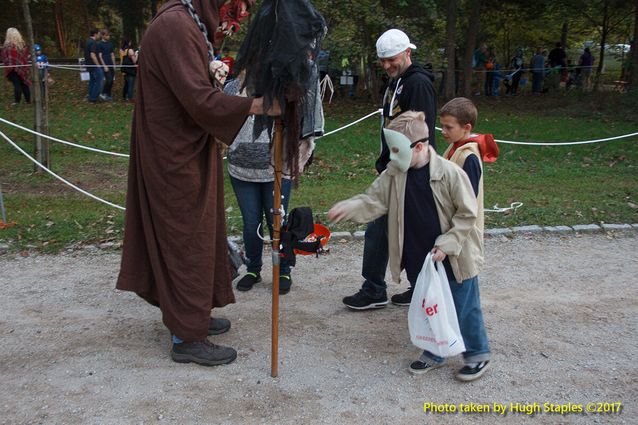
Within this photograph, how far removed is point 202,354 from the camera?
3.93 metres

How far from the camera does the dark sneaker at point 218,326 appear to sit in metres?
4.37

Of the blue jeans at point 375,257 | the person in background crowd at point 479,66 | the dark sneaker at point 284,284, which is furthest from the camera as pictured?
the person in background crowd at point 479,66

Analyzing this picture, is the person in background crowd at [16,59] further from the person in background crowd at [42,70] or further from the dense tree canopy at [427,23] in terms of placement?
the dense tree canopy at [427,23]

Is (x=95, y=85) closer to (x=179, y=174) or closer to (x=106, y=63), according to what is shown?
(x=106, y=63)

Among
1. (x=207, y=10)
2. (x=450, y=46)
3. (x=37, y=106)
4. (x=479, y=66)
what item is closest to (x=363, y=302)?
(x=207, y=10)

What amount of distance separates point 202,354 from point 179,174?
3.72 feet

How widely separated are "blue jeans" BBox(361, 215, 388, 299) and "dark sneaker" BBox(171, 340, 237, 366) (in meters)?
1.26

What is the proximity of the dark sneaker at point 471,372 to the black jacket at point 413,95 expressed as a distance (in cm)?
148

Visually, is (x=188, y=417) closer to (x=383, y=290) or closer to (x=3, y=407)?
(x=3, y=407)

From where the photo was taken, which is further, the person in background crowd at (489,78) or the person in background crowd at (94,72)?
the person in background crowd at (489,78)

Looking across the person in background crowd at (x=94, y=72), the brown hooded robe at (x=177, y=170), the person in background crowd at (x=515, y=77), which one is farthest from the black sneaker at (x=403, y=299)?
the person in background crowd at (x=515, y=77)

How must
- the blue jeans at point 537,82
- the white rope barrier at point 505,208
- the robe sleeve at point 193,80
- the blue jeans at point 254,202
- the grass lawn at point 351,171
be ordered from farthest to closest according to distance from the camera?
the blue jeans at point 537,82
the white rope barrier at point 505,208
the grass lawn at point 351,171
the blue jeans at point 254,202
the robe sleeve at point 193,80

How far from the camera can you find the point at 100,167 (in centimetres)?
→ 960

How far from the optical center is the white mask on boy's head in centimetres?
355
